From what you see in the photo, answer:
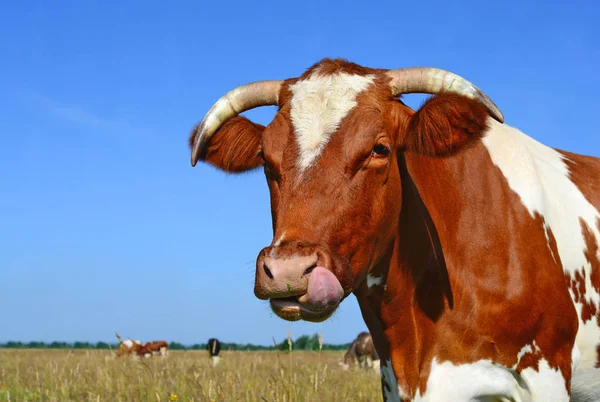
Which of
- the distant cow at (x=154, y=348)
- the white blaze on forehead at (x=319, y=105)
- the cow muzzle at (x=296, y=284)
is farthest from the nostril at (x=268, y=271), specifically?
the distant cow at (x=154, y=348)

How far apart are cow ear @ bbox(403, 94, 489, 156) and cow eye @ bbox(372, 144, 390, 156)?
0.36m

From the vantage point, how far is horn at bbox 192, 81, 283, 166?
5.37 meters

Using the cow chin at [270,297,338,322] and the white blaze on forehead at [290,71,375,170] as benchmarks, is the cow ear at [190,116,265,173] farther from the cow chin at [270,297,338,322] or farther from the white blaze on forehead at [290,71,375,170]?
the cow chin at [270,297,338,322]

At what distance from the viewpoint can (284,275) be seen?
3605 millimetres

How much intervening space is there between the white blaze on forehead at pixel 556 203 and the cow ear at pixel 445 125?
0.68 m

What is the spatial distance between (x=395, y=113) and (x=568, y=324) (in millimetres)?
2095

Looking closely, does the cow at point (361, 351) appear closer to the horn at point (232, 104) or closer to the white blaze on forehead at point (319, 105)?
the horn at point (232, 104)

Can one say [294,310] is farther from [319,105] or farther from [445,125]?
[445,125]

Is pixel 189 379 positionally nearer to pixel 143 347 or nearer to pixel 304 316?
pixel 304 316

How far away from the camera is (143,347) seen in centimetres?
4178

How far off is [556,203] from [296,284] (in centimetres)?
327

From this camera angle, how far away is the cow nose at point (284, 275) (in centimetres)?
361

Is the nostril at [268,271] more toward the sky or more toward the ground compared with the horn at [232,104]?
more toward the ground

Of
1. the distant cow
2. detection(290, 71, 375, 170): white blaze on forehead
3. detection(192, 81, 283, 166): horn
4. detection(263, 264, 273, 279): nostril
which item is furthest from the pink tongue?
the distant cow
